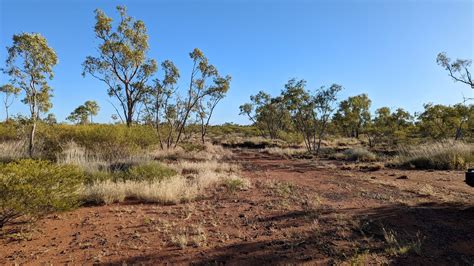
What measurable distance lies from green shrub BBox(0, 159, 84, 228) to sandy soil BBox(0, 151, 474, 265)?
15.2 inches

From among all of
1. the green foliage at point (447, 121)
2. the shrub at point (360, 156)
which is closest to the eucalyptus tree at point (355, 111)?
the green foliage at point (447, 121)

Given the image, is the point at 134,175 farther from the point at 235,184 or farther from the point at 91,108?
the point at 91,108

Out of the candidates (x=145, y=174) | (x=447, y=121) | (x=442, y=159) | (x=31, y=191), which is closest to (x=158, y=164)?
(x=145, y=174)

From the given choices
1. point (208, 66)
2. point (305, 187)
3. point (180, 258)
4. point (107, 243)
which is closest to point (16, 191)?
point (107, 243)

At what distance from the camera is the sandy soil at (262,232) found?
4320 mm

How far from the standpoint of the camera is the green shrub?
4855 millimetres

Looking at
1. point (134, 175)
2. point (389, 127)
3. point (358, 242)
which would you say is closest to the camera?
point (358, 242)

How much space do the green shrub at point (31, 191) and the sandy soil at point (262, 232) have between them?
0.39 m

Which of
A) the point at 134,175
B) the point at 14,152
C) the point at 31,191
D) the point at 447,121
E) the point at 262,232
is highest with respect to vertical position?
the point at 447,121

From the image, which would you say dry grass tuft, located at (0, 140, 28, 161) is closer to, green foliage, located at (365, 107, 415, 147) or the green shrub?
the green shrub

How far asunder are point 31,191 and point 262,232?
398 centimetres

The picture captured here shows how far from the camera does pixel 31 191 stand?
4.97 m

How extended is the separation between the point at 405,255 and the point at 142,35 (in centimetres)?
1746

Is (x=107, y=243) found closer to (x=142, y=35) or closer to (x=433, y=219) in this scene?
(x=433, y=219)
